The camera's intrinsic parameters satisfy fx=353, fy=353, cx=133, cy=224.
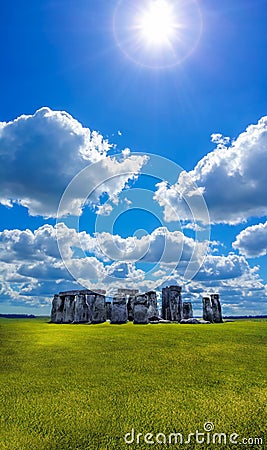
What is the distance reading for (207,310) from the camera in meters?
21.9

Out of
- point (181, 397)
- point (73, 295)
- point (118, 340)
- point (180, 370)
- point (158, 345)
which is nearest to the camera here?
point (181, 397)

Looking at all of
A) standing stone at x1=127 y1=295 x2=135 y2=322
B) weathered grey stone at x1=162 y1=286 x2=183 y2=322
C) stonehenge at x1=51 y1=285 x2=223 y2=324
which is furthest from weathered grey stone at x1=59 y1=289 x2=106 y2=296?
weathered grey stone at x1=162 y1=286 x2=183 y2=322

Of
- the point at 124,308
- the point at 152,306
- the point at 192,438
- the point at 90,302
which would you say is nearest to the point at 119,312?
the point at 124,308

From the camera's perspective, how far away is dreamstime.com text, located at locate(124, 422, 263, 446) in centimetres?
473

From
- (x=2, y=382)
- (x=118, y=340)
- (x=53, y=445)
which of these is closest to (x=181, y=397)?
(x=53, y=445)

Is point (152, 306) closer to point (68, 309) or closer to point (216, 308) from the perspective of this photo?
point (216, 308)

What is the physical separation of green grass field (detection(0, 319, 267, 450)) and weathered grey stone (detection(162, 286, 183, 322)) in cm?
1488

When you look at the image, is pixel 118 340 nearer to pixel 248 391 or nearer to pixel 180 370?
pixel 180 370

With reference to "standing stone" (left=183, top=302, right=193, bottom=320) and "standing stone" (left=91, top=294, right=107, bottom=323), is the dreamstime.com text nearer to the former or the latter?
"standing stone" (left=91, top=294, right=107, bottom=323)

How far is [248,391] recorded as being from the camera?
6.33 m

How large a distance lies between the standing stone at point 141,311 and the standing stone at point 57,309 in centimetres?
689

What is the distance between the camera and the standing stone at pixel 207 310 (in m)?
21.9

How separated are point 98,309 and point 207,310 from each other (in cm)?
690

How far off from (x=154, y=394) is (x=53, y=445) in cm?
205
